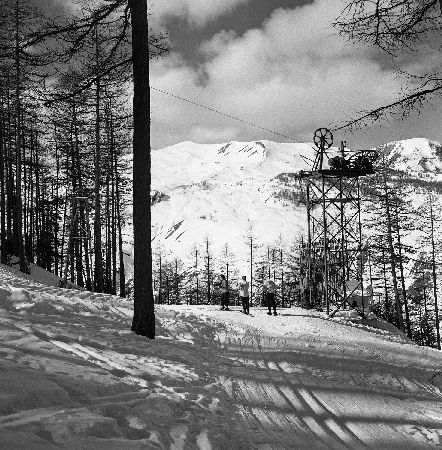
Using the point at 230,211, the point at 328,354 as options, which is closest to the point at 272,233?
the point at 230,211

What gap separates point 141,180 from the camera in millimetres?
7629

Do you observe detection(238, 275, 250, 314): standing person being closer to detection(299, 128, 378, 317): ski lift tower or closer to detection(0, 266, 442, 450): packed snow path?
detection(299, 128, 378, 317): ski lift tower

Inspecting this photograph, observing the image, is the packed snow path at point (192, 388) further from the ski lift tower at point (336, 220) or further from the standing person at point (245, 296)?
the ski lift tower at point (336, 220)

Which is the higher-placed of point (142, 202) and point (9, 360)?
point (142, 202)

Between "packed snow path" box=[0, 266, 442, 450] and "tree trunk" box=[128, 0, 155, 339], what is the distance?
20.4 inches

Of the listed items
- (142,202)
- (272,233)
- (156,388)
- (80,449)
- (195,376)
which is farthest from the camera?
(272,233)

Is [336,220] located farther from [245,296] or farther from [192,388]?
[192,388]

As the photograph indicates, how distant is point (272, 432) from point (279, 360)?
141 inches

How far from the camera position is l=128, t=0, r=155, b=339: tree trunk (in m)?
7.64

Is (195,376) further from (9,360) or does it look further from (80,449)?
(80,449)

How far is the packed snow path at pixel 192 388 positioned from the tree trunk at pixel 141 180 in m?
0.52

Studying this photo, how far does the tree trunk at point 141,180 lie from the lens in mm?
7645

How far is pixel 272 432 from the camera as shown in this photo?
167 inches

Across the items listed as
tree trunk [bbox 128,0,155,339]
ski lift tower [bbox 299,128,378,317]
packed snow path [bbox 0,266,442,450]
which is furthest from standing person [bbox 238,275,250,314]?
tree trunk [bbox 128,0,155,339]
